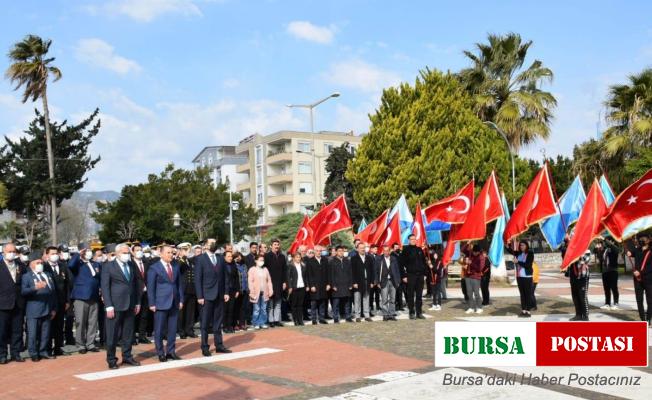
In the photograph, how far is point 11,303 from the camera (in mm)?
11805

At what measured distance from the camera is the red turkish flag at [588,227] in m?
13.8

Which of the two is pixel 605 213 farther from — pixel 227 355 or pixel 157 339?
pixel 157 339

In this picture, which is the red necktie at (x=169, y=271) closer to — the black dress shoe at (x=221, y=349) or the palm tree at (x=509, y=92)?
the black dress shoe at (x=221, y=349)

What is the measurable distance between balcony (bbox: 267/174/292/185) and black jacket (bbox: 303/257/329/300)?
66987 millimetres

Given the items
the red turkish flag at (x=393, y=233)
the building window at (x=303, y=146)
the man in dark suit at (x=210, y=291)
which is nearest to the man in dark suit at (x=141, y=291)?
the man in dark suit at (x=210, y=291)

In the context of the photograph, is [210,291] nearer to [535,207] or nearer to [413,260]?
[413,260]

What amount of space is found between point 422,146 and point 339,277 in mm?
16859

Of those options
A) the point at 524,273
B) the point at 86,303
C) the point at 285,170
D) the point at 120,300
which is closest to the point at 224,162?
the point at 285,170

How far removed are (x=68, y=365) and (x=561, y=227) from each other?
11.6 m

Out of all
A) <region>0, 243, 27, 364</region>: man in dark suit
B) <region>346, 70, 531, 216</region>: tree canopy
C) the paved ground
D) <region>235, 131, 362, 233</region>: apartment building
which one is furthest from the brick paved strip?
<region>235, 131, 362, 233</region>: apartment building

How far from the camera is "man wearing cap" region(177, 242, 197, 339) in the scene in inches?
574

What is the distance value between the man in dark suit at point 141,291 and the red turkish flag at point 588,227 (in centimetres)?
778

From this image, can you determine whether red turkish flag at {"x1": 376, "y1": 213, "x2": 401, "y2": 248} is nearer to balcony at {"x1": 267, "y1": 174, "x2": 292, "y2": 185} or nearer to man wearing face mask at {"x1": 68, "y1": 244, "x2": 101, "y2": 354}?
man wearing face mask at {"x1": 68, "y1": 244, "x2": 101, "y2": 354}

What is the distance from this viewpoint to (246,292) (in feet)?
51.4
